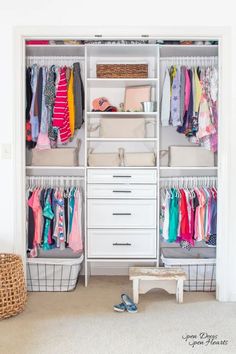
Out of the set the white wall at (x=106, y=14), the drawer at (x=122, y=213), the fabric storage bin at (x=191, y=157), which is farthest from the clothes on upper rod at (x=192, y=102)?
the drawer at (x=122, y=213)

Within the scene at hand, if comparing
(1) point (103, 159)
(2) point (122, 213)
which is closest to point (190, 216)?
(2) point (122, 213)

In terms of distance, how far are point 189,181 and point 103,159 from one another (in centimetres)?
85

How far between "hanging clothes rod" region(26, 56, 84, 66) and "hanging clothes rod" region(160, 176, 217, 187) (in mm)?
1377

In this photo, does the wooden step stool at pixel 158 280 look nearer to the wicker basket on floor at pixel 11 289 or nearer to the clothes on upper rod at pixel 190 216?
the clothes on upper rod at pixel 190 216

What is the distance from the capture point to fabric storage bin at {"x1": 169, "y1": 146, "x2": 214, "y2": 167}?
3.99 meters

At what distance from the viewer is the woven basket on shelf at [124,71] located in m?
3.97

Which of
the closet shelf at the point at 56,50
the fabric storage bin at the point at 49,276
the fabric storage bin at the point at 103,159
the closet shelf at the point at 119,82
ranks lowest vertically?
the fabric storage bin at the point at 49,276

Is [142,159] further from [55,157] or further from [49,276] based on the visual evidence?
[49,276]

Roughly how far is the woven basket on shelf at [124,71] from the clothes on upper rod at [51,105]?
9.5 inches

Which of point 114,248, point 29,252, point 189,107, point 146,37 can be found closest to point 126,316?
point 114,248

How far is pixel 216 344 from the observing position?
2.72 metres

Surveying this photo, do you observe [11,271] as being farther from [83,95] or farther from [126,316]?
[83,95]

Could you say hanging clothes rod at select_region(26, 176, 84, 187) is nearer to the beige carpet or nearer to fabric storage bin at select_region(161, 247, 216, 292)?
A: the beige carpet

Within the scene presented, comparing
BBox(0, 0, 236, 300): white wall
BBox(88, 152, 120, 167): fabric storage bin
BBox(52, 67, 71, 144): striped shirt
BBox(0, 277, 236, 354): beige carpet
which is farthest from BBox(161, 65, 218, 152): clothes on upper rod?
BBox(0, 277, 236, 354): beige carpet
